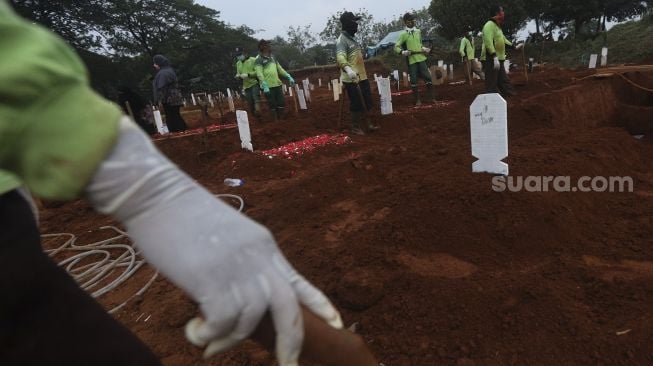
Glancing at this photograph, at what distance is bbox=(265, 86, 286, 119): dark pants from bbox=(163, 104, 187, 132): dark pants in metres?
2.12

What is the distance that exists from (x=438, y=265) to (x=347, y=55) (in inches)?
199

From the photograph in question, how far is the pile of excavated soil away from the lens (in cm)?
176

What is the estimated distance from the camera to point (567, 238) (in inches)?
97.9

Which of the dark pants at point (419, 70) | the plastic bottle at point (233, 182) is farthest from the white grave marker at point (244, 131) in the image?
the dark pants at point (419, 70)

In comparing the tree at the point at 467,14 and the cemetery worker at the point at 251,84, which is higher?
the tree at the point at 467,14

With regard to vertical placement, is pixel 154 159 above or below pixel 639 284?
above

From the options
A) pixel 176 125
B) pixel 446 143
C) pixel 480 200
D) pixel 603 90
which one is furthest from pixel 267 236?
pixel 176 125

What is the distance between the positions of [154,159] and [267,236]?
24 centimetres

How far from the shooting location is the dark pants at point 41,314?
2.50ft

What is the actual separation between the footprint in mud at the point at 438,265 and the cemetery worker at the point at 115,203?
1666mm

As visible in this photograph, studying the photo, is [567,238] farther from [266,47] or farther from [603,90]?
[266,47]

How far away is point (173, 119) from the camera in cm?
910

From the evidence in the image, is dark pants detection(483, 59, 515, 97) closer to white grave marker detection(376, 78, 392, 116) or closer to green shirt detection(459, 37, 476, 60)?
white grave marker detection(376, 78, 392, 116)

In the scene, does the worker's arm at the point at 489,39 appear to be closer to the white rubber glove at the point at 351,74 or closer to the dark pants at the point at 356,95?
the dark pants at the point at 356,95
